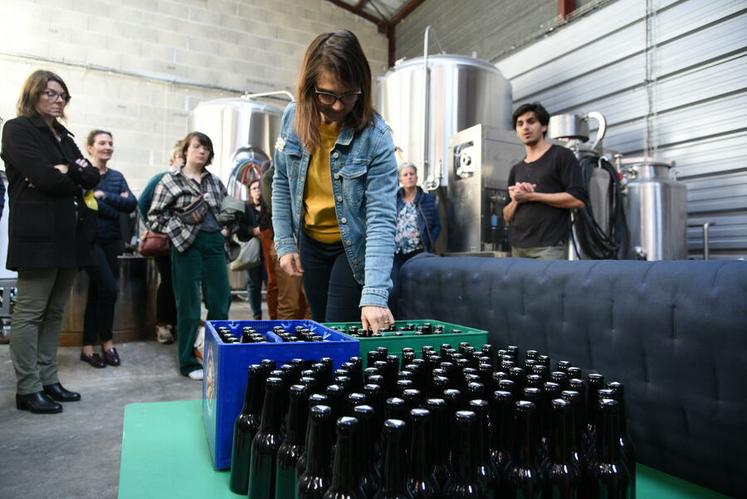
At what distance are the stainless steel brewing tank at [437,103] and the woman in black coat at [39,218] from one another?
3.15m

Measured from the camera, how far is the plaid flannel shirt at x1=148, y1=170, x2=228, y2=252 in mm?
2975

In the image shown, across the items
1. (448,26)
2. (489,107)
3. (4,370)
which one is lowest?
(4,370)

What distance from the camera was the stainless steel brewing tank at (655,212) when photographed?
13.2 ft

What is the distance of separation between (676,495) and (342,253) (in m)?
1.10

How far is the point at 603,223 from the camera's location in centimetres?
418

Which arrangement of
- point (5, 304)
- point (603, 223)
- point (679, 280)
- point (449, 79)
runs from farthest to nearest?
point (449, 79), point (603, 223), point (5, 304), point (679, 280)

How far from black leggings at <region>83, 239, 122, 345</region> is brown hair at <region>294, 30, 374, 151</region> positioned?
247 centimetres

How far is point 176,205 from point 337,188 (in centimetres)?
178

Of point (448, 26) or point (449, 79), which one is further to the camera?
point (448, 26)

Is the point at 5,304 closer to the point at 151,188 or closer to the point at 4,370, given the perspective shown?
the point at 4,370

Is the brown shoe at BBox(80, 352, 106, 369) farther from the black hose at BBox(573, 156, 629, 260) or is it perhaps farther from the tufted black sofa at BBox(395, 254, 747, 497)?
the black hose at BBox(573, 156, 629, 260)

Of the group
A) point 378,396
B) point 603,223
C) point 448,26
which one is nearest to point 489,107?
point 603,223

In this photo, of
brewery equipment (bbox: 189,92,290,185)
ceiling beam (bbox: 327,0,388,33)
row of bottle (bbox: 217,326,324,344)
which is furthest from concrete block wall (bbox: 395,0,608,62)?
row of bottle (bbox: 217,326,324,344)

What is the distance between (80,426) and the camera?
2525 millimetres
